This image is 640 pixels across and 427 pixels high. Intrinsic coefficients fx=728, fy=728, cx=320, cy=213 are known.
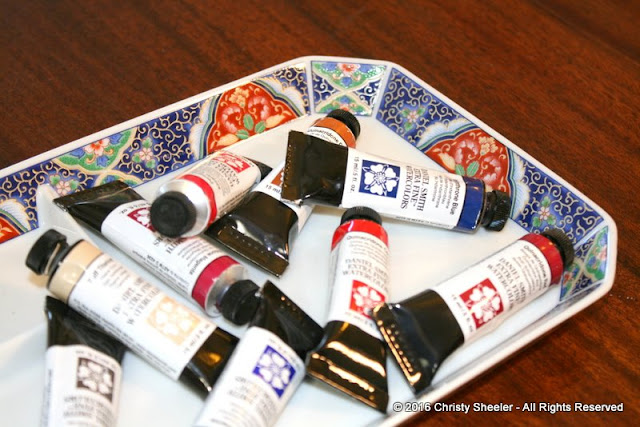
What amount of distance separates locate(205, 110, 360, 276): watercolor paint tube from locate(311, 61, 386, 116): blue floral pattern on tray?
0.13 m

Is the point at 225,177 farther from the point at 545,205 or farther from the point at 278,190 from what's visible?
the point at 545,205

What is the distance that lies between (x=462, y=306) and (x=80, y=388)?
0.27 metres

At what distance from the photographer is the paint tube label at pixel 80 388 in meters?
0.47

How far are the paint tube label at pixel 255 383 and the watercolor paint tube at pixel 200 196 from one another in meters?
0.10

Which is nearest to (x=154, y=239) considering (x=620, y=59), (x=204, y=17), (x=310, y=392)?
(x=310, y=392)

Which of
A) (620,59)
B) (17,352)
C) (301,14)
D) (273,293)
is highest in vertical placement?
(620,59)

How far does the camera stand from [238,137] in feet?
2.33

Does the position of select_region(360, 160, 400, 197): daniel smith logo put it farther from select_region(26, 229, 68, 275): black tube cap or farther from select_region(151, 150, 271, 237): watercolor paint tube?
select_region(26, 229, 68, 275): black tube cap

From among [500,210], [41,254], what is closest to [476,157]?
[500,210]

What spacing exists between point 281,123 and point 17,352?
333 mm

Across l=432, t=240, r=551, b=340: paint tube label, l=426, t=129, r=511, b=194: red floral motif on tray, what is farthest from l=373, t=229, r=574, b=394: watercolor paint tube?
l=426, t=129, r=511, b=194: red floral motif on tray

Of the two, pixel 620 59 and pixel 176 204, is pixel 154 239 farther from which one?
pixel 620 59

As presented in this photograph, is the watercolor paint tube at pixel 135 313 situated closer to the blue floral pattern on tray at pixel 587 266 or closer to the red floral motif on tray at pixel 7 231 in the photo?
the red floral motif on tray at pixel 7 231

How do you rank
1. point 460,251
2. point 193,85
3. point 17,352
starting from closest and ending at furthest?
point 17,352 → point 460,251 → point 193,85
